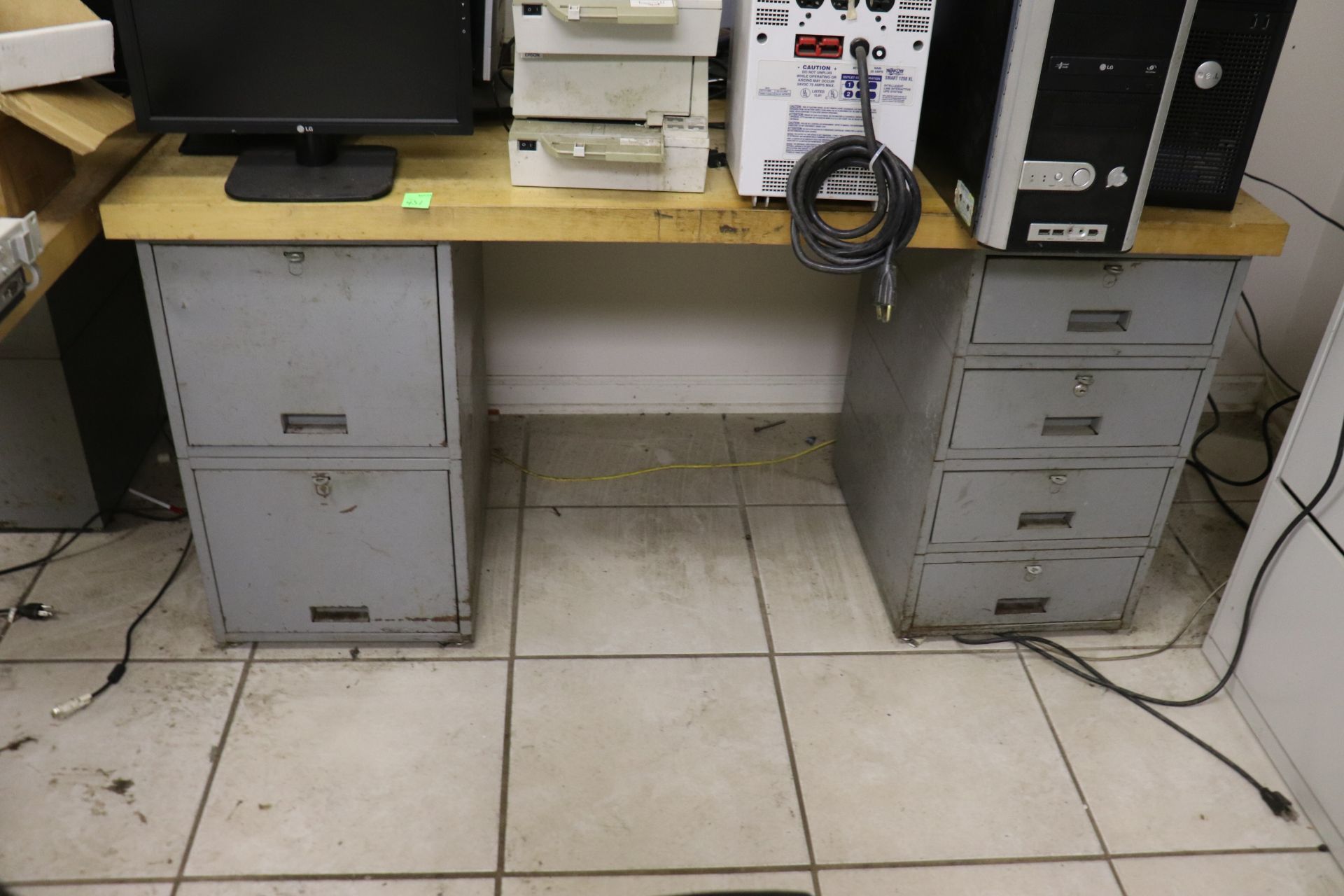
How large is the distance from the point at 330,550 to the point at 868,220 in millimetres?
1101

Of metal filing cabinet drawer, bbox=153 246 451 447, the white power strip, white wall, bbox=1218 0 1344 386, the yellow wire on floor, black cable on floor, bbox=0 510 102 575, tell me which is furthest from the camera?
the yellow wire on floor

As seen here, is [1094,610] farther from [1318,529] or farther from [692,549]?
[692,549]

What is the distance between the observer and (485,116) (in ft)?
6.63

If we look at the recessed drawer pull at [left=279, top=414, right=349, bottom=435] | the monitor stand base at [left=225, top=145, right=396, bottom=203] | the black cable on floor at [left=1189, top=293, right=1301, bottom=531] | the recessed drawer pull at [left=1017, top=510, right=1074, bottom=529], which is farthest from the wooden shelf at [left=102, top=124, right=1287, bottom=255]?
the black cable on floor at [left=1189, top=293, right=1301, bottom=531]

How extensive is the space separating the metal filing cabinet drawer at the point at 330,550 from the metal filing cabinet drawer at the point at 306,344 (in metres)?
0.09

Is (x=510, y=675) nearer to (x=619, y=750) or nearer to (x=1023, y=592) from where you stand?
(x=619, y=750)

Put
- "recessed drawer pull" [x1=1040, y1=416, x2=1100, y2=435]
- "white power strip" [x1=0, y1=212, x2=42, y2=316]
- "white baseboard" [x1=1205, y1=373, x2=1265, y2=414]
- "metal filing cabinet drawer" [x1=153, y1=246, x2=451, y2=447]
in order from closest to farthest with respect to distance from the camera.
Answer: "white power strip" [x1=0, y1=212, x2=42, y2=316], "metal filing cabinet drawer" [x1=153, y1=246, x2=451, y2=447], "recessed drawer pull" [x1=1040, y1=416, x2=1100, y2=435], "white baseboard" [x1=1205, y1=373, x2=1265, y2=414]

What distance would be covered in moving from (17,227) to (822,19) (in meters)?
1.10

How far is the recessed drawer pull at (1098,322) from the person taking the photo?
74.6 inches

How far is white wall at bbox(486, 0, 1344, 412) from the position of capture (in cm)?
264

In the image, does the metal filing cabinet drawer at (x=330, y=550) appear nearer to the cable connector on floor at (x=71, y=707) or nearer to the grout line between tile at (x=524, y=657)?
the grout line between tile at (x=524, y=657)

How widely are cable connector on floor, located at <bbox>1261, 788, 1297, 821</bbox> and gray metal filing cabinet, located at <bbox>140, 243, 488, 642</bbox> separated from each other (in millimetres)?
1435

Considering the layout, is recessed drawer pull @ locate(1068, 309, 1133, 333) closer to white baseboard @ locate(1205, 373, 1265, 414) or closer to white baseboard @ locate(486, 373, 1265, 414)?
white baseboard @ locate(486, 373, 1265, 414)

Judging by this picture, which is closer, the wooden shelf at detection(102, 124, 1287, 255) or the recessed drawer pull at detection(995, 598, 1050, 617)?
the wooden shelf at detection(102, 124, 1287, 255)
